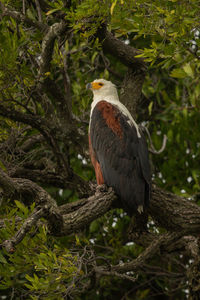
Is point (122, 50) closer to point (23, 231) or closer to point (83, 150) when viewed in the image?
point (83, 150)

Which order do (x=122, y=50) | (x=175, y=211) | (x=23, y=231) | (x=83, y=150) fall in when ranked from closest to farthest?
1. (x=23, y=231)
2. (x=175, y=211)
3. (x=122, y=50)
4. (x=83, y=150)

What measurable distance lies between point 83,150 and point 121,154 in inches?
20.1

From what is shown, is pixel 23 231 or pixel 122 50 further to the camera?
pixel 122 50

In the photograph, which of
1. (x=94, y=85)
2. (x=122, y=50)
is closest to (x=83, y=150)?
(x=94, y=85)

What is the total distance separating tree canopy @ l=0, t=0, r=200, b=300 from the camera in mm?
3021

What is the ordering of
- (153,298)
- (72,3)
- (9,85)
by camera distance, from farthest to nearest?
(153,298)
(9,85)
(72,3)

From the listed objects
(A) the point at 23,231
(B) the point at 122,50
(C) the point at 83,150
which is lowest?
(C) the point at 83,150

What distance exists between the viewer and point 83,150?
4293 millimetres

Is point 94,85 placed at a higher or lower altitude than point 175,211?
higher

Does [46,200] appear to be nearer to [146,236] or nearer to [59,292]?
[59,292]

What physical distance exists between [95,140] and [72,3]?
3.93ft

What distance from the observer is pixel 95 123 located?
409 centimetres

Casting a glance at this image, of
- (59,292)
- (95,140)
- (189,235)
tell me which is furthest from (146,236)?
(59,292)

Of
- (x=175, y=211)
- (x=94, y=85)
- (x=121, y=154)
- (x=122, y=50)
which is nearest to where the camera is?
(x=175, y=211)
